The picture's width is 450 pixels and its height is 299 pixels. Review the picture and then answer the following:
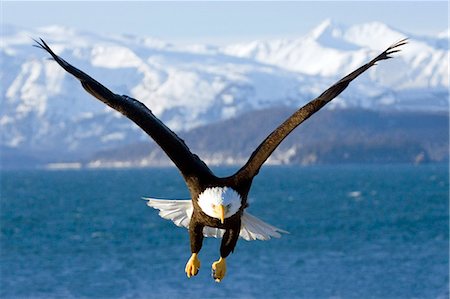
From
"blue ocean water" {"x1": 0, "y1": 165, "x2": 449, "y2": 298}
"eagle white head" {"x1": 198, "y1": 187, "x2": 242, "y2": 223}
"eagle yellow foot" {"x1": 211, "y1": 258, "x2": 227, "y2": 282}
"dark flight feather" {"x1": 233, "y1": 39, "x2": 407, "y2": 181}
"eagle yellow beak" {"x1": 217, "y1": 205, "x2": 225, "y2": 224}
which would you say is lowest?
"eagle yellow foot" {"x1": 211, "y1": 258, "x2": 227, "y2": 282}

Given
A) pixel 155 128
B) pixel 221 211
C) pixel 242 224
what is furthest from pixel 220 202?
pixel 242 224

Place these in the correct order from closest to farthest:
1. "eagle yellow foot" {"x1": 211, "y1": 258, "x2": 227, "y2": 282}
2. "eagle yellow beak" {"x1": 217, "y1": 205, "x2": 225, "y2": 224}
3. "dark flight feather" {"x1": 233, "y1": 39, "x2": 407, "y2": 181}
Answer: "eagle yellow beak" {"x1": 217, "y1": 205, "x2": 225, "y2": 224}, "eagle yellow foot" {"x1": 211, "y1": 258, "x2": 227, "y2": 282}, "dark flight feather" {"x1": 233, "y1": 39, "x2": 407, "y2": 181}

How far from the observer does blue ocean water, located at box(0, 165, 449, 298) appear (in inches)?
1602

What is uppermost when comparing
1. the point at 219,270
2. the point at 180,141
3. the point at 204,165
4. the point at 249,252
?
the point at 249,252

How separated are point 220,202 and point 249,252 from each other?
42898mm

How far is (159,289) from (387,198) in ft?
193

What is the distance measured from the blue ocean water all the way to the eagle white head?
2800 cm

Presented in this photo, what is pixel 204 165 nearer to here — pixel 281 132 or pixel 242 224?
pixel 281 132

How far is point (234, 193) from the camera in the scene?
32.1 feet

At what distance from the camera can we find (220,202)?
9.55m

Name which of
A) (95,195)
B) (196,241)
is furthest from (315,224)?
(196,241)

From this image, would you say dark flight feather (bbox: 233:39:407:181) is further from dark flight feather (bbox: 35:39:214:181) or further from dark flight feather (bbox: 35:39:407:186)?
dark flight feather (bbox: 35:39:214:181)

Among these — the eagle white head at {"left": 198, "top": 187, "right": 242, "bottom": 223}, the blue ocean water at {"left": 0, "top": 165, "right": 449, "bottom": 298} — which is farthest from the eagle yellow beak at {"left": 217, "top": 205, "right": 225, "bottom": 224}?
the blue ocean water at {"left": 0, "top": 165, "right": 449, "bottom": 298}

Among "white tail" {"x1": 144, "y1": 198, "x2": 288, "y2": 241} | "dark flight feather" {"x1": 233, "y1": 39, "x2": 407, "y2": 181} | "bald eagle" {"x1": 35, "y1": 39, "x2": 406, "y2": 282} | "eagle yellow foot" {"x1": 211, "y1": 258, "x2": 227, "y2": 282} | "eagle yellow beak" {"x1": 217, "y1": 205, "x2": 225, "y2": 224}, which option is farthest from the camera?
"white tail" {"x1": 144, "y1": 198, "x2": 288, "y2": 241}
